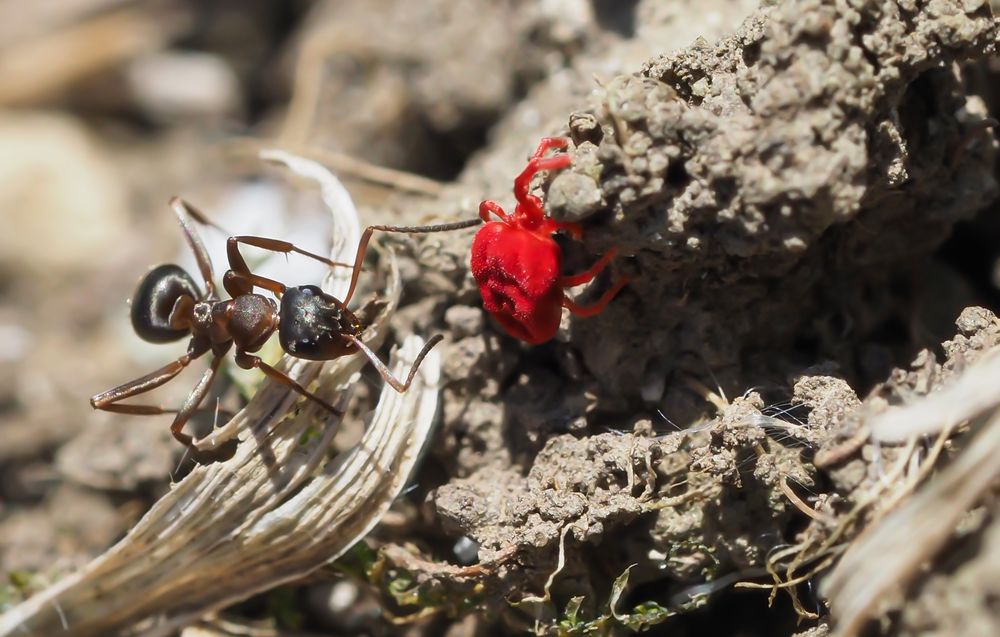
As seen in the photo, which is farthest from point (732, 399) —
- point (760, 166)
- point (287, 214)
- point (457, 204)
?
point (287, 214)

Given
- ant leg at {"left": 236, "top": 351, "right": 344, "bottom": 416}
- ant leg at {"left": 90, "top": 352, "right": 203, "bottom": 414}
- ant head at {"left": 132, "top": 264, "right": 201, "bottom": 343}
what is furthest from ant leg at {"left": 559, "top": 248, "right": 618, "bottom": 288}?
ant head at {"left": 132, "top": 264, "right": 201, "bottom": 343}

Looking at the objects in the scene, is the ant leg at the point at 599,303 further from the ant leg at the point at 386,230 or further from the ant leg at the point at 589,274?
the ant leg at the point at 386,230

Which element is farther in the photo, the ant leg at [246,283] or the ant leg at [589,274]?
the ant leg at [246,283]

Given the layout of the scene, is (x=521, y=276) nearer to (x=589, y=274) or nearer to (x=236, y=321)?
(x=589, y=274)

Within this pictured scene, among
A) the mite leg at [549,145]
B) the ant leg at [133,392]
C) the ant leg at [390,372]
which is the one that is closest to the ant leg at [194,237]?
the ant leg at [133,392]

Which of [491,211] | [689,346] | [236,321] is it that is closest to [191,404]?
[236,321]

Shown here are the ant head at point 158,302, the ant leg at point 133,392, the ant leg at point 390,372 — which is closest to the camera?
the ant leg at point 390,372

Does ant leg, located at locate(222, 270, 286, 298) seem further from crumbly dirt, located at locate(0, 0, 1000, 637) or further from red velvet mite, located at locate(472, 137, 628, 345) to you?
red velvet mite, located at locate(472, 137, 628, 345)
